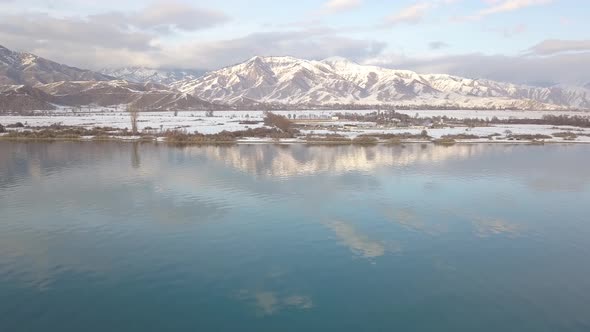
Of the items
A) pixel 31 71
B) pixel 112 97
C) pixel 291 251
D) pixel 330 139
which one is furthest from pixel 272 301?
pixel 31 71

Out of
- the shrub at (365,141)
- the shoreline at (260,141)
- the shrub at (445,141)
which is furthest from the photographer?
the shrub at (445,141)

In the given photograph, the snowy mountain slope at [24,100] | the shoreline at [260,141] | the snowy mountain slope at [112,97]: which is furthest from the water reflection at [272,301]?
the snowy mountain slope at [112,97]

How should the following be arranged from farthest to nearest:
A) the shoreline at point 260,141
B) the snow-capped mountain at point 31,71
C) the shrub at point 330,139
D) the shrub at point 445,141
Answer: the snow-capped mountain at point 31,71, the shrub at point 445,141, the shrub at point 330,139, the shoreline at point 260,141

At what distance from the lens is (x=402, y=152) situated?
97.2 ft

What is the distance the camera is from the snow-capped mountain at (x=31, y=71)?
15075 centimetres

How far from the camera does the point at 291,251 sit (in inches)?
413

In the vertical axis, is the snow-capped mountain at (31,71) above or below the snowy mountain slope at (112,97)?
above

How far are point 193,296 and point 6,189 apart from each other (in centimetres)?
1268

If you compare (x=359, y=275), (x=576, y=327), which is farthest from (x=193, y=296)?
(x=576, y=327)

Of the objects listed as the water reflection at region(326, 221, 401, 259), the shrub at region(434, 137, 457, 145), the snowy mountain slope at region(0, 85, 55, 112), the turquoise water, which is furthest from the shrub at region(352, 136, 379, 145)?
the snowy mountain slope at region(0, 85, 55, 112)

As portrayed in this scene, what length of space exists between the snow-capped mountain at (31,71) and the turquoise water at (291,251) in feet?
491

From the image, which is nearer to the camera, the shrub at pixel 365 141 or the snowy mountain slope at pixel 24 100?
the shrub at pixel 365 141

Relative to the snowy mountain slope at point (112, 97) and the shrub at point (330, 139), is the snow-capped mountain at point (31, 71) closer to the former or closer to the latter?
the snowy mountain slope at point (112, 97)

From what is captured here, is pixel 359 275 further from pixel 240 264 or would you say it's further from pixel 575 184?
pixel 575 184
